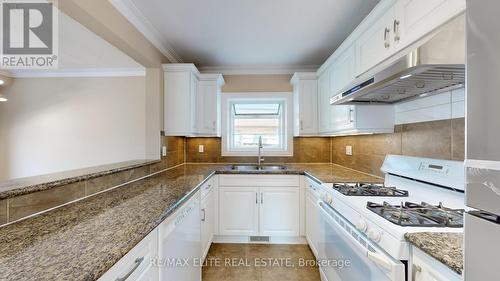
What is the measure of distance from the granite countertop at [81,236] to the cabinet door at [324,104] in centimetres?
182

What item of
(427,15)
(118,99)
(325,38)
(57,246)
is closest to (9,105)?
(118,99)

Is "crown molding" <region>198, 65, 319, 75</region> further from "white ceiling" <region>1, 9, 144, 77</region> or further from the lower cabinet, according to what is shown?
the lower cabinet

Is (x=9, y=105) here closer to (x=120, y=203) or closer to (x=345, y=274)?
(x=120, y=203)

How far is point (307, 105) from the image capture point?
3023 millimetres

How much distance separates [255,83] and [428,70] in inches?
100

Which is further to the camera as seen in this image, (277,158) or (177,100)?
(277,158)

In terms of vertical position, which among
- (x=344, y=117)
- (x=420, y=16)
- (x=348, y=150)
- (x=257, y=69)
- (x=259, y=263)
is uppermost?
(x=257, y=69)

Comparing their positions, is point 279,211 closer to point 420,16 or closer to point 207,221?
point 207,221

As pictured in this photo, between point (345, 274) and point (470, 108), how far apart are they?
123 centimetres

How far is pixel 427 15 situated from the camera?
45.7 inches

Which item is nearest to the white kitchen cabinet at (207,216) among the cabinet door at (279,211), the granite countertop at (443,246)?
the cabinet door at (279,211)

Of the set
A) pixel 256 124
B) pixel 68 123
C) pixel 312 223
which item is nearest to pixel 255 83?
pixel 256 124

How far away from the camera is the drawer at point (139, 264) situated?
0.77 meters

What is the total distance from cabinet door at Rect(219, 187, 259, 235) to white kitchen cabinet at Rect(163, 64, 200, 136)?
88 cm
